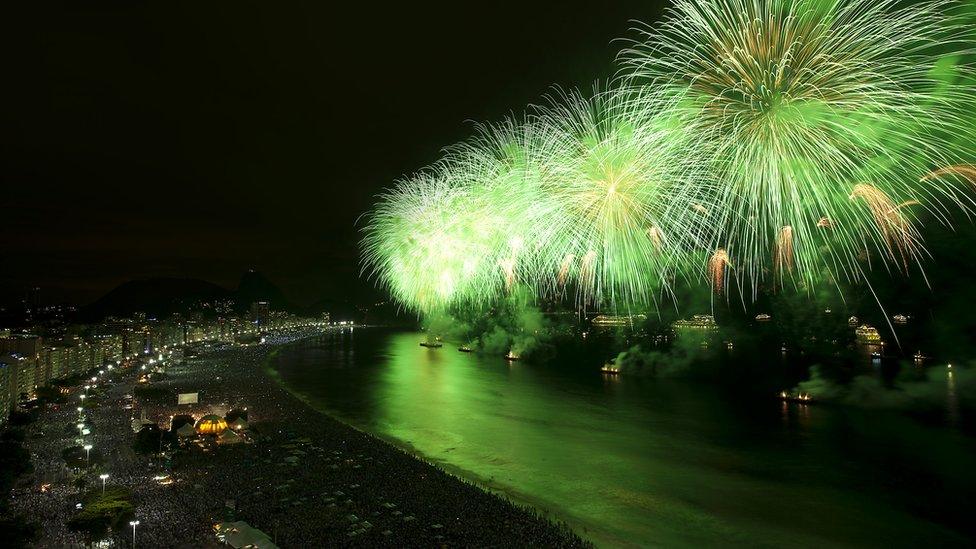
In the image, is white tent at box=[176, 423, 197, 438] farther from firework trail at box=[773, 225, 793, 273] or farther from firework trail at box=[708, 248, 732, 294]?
firework trail at box=[708, 248, 732, 294]

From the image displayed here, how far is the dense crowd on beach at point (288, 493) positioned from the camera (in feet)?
35.1

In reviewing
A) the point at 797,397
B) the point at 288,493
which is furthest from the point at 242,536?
the point at 797,397

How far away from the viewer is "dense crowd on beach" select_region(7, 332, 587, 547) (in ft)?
35.1

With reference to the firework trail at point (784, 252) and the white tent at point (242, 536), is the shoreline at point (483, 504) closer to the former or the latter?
the white tent at point (242, 536)

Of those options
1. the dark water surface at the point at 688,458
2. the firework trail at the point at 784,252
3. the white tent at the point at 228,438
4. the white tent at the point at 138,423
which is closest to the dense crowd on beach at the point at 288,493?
the white tent at the point at 228,438

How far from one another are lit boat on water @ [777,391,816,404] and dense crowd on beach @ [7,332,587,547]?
69.8ft

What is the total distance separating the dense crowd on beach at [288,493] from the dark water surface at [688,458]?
6.29 feet

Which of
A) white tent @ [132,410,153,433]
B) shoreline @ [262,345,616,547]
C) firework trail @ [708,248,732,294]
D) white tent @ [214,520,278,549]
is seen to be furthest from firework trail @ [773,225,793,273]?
white tent @ [132,410,153,433]

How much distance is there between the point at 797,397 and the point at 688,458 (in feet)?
47.0

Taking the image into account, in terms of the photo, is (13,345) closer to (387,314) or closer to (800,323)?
(800,323)

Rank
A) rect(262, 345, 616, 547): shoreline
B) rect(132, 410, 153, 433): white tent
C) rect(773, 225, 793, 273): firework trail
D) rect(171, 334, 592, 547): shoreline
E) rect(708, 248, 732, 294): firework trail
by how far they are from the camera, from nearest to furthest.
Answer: rect(171, 334, 592, 547): shoreline < rect(262, 345, 616, 547): shoreline < rect(132, 410, 153, 433): white tent < rect(773, 225, 793, 273): firework trail < rect(708, 248, 732, 294): firework trail

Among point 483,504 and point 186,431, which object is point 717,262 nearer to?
point 483,504

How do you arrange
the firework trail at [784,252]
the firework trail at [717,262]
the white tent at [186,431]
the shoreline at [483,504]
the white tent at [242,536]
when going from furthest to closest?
1. the firework trail at [717,262]
2. the firework trail at [784,252]
3. the white tent at [186,431]
4. the shoreline at [483,504]
5. the white tent at [242,536]

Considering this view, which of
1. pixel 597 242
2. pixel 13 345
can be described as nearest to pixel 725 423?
pixel 597 242
